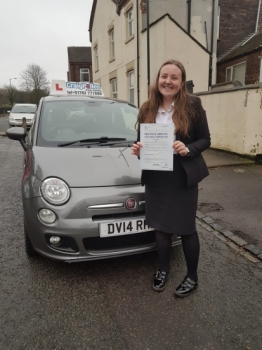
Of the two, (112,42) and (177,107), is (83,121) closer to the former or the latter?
(177,107)

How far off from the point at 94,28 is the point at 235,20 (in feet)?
35.6

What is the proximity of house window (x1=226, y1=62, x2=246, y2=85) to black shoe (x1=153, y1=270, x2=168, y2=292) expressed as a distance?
1222cm

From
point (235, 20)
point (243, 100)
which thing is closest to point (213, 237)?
point (243, 100)

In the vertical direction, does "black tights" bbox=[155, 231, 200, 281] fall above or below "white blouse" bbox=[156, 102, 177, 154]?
below

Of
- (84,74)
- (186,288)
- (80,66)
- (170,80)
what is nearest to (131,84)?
(170,80)

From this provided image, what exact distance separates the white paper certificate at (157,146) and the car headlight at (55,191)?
744 mm

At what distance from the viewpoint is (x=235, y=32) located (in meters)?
14.0

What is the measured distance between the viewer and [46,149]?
9.63ft

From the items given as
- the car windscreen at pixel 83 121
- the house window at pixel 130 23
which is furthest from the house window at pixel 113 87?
the car windscreen at pixel 83 121

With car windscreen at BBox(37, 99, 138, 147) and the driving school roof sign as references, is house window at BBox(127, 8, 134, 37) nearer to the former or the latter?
the driving school roof sign

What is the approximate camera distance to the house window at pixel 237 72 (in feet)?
41.2

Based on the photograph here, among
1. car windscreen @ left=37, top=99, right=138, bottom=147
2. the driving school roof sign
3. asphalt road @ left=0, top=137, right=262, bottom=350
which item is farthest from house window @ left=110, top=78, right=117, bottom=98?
asphalt road @ left=0, top=137, right=262, bottom=350

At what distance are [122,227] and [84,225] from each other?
1.08 ft

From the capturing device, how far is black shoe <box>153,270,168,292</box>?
7.97 ft
